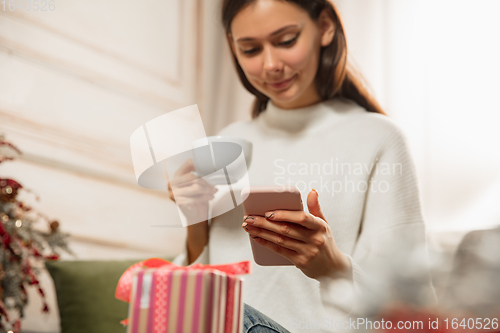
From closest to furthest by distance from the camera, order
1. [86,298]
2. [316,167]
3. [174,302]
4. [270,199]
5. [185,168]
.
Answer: [174,302] < [270,199] < [185,168] < [316,167] < [86,298]

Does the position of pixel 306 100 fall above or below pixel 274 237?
above

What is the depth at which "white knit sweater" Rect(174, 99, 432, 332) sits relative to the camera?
0.65 m

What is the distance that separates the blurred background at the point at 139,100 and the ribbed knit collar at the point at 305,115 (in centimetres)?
21

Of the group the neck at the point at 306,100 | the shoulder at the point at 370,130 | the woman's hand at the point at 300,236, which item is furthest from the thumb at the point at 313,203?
the neck at the point at 306,100

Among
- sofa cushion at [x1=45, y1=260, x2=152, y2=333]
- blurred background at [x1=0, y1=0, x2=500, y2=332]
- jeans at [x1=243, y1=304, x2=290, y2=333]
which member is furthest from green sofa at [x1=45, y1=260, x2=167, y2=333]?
jeans at [x1=243, y1=304, x2=290, y2=333]

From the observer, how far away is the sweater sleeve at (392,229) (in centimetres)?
65

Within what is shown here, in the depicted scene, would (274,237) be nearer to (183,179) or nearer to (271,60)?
(183,179)

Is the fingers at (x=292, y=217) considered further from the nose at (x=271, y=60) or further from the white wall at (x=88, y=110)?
the white wall at (x=88, y=110)

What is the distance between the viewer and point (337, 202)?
27.4 inches

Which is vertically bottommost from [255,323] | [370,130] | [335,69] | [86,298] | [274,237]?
[86,298]

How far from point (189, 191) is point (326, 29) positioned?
0.44m

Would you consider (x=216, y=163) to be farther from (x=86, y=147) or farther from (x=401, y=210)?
(x=86, y=147)

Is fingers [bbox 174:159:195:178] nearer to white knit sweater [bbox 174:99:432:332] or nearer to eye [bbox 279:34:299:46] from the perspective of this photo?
white knit sweater [bbox 174:99:432:332]

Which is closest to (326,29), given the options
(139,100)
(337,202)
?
(337,202)
